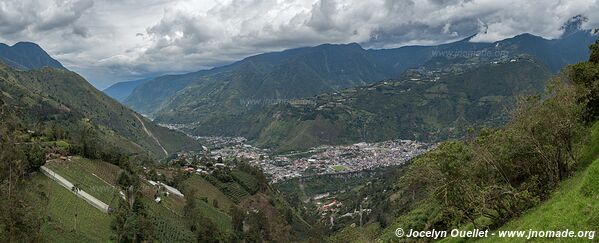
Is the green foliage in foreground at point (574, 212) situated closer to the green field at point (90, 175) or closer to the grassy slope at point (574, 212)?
the grassy slope at point (574, 212)

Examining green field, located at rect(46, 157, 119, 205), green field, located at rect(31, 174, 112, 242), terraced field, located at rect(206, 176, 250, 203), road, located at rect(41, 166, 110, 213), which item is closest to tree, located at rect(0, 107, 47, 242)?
green field, located at rect(31, 174, 112, 242)

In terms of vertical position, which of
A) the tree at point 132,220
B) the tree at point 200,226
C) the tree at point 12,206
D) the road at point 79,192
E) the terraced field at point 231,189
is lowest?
the terraced field at point 231,189

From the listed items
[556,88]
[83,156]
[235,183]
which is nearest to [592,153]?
[556,88]

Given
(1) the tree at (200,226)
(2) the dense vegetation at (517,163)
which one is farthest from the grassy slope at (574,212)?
(1) the tree at (200,226)

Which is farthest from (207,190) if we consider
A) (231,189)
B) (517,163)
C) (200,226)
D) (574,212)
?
(574,212)

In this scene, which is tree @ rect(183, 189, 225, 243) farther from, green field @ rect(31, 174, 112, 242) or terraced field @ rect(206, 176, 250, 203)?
terraced field @ rect(206, 176, 250, 203)

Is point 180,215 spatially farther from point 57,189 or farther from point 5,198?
→ point 5,198
